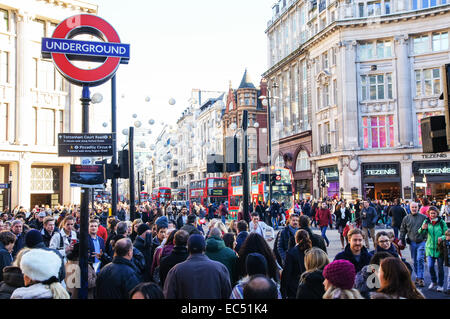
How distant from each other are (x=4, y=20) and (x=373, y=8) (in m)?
28.9

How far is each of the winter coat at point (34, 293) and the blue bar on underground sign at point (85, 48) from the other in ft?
12.4

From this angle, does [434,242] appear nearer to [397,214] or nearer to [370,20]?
[397,214]

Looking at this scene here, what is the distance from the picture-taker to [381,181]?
38.9 metres

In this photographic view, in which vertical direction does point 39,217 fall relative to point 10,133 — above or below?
below

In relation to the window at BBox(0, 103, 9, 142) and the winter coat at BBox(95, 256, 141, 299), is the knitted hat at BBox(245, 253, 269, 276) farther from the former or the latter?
the window at BBox(0, 103, 9, 142)

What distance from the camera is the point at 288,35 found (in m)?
52.2

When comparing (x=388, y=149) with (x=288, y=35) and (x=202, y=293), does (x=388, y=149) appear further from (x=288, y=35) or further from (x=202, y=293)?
(x=202, y=293)

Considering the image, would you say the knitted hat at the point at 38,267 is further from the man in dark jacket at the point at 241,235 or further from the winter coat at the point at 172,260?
the man in dark jacket at the point at 241,235

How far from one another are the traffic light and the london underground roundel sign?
4.22 metres

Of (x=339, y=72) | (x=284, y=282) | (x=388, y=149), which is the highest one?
(x=339, y=72)

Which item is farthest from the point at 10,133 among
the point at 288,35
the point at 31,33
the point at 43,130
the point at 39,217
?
the point at 288,35

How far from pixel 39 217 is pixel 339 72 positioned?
30.9 m

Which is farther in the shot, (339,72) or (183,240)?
(339,72)

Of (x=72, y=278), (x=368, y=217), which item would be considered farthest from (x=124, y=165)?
(x=368, y=217)
